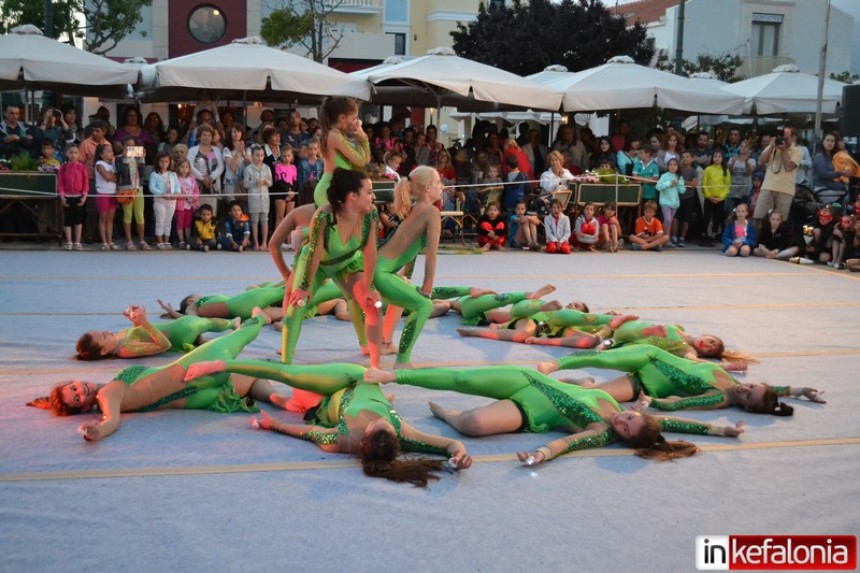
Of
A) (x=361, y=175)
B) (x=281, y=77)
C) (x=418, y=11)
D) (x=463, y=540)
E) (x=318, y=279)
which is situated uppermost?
(x=418, y=11)

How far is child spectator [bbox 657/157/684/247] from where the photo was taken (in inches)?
547

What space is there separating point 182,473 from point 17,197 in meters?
8.59

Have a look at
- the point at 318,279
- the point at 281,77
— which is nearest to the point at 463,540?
the point at 318,279

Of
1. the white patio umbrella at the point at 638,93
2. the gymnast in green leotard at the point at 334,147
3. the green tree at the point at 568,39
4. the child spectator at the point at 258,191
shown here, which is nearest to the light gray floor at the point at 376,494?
the gymnast in green leotard at the point at 334,147

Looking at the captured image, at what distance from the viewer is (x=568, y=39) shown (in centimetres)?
2884

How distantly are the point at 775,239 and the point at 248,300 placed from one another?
8489 mm

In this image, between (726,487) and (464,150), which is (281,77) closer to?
(464,150)

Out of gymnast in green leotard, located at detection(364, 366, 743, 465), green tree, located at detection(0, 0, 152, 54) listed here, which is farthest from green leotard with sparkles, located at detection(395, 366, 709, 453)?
Answer: green tree, located at detection(0, 0, 152, 54)

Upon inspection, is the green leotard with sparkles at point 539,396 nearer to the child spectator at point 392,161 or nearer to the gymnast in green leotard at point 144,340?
the gymnast in green leotard at point 144,340

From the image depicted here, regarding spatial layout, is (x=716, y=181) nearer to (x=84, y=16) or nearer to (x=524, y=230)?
(x=524, y=230)

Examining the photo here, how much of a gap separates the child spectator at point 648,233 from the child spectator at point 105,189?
6.73 m

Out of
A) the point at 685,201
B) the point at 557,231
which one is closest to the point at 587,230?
the point at 557,231

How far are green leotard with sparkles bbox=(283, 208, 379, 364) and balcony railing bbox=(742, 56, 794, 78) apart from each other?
102 ft

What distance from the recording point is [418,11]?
121 feet
